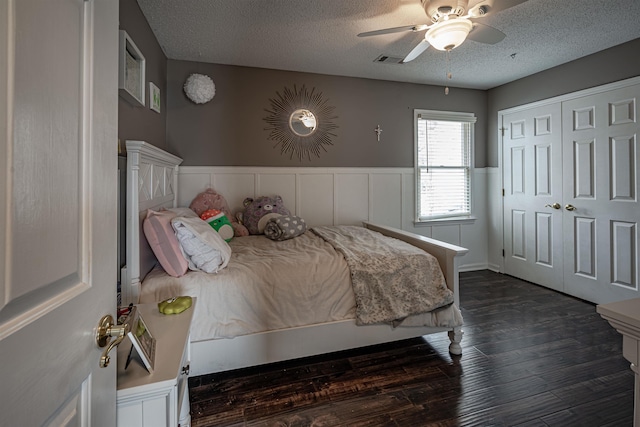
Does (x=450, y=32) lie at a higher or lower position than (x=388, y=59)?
lower

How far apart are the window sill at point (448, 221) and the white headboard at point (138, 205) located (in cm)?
305

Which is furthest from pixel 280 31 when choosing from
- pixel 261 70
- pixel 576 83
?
pixel 576 83

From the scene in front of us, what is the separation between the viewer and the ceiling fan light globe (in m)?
1.87

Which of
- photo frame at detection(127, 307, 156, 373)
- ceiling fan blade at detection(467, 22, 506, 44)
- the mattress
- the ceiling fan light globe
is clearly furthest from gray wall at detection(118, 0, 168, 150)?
ceiling fan blade at detection(467, 22, 506, 44)

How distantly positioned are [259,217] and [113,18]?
2428mm

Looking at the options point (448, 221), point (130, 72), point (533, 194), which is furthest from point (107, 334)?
point (533, 194)

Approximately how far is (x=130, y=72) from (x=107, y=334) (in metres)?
1.97

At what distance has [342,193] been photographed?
3.71m

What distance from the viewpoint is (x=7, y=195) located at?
1.24ft

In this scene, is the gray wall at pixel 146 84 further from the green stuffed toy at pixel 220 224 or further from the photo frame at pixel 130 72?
the green stuffed toy at pixel 220 224

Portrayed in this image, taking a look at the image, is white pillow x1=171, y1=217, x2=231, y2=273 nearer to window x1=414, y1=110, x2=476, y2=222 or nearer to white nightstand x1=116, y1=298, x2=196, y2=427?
white nightstand x1=116, y1=298, x2=196, y2=427

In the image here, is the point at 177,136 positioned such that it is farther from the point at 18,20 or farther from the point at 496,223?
the point at 496,223

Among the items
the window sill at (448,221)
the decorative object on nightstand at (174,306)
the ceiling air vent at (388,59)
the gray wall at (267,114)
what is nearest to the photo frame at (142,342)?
the decorative object on nightstand at (174,306)

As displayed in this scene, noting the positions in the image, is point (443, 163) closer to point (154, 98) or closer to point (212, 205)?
point (212, 205)
